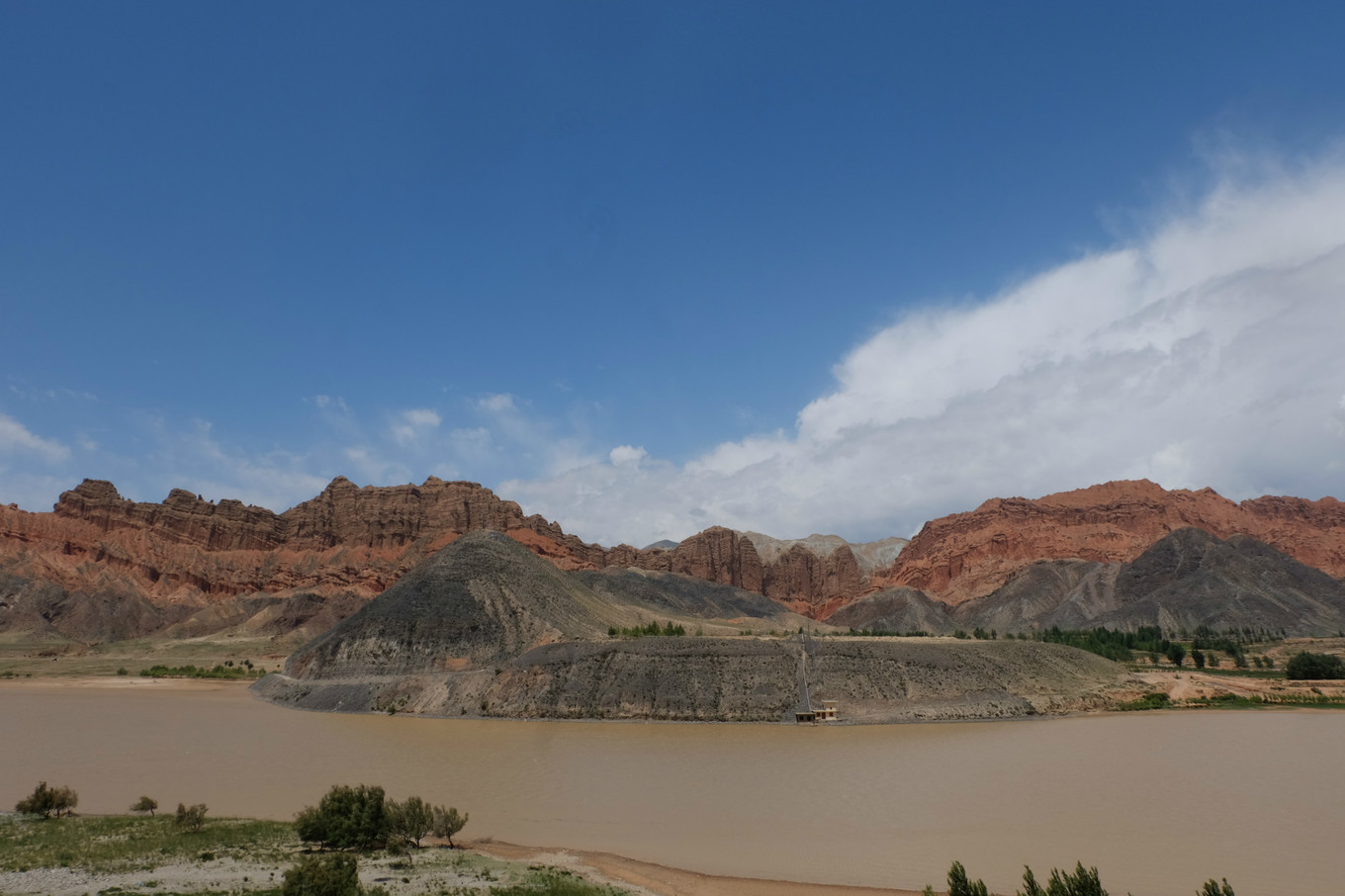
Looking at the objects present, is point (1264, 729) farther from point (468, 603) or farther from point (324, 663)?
point (324, 663)

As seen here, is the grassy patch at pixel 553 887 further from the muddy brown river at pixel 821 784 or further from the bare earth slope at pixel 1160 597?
the bare earth slope at pixel 1160 597

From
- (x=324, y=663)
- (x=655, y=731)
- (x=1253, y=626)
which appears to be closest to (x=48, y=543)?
(x=324, y=663)

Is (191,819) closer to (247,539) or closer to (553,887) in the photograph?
(553,887)

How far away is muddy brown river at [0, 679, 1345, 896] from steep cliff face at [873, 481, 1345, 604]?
11145 centimetres

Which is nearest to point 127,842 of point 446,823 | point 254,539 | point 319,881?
point 446,823

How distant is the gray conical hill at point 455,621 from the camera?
2665 inches

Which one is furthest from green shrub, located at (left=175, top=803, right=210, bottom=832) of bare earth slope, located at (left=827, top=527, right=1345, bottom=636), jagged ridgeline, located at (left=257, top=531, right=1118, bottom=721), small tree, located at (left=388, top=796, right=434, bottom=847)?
bare earth slope, located at (left=827, top=527, right=1345, bottom=636)

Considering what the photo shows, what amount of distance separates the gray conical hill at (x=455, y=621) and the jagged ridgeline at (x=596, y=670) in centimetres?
15

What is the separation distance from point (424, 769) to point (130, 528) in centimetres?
14313

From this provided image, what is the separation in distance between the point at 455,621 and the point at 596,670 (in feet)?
62.2

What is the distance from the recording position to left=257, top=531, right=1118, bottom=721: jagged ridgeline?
2158 inches

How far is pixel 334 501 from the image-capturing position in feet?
543

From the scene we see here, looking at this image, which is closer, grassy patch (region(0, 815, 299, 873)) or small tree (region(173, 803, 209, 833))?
grassy patch (region(0, 815, 299, 873))

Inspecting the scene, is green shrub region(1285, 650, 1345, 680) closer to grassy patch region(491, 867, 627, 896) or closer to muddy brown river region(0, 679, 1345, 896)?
muddy brown river region(0, 679, 1345, 896)
